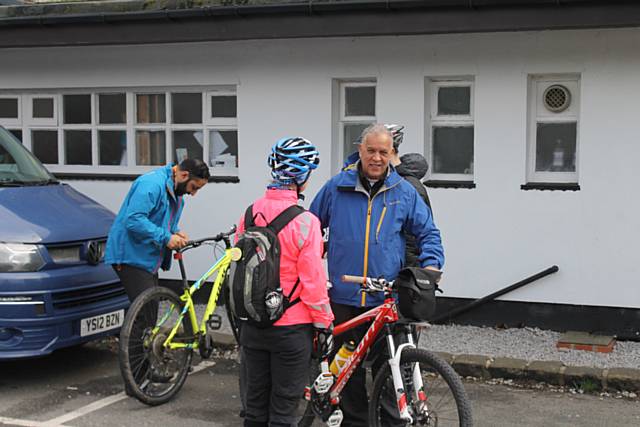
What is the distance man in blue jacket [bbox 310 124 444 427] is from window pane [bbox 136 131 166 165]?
548cm

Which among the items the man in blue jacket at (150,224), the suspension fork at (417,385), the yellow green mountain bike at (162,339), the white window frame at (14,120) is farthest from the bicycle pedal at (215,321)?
the white window frame at (14,120)

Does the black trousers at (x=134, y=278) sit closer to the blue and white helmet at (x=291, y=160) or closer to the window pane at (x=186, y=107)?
the blue and white helmet at (x=291, y=160)

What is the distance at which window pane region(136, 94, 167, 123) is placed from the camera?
35.2ft

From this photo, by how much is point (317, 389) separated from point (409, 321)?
641 mm

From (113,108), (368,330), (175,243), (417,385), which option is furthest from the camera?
(113,108)

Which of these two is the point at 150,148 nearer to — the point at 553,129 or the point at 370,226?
the point at 553,129

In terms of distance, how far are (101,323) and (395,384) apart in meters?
3.16

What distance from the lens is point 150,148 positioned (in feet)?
35.5

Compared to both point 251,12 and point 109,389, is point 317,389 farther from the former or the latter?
point 251,12

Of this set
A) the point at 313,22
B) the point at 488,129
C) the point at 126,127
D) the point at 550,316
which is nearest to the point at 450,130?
the point at 488,129

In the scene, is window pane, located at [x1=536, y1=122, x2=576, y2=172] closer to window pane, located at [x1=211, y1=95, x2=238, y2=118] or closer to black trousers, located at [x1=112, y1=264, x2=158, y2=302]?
window pane, located at [x1=211, y1=95, x2=238, y2=118]

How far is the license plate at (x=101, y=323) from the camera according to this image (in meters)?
7.34

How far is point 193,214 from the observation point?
411 inches

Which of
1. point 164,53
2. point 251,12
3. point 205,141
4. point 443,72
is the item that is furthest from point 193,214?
point 443,72
